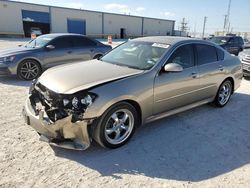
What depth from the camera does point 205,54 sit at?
5035 millimetres

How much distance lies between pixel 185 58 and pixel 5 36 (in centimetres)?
3597

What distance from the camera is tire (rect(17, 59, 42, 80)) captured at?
756cm

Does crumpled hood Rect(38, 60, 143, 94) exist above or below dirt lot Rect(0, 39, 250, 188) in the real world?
above

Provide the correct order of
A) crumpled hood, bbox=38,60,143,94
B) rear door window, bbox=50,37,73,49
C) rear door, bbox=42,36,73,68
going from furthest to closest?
rear door window, bbox=50,37,73,49, rear door, bbox=42,36,73,68, crumpled hood, bbox=38,60,143,94

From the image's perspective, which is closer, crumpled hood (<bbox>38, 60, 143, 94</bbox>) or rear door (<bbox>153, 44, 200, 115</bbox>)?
crumpled hood (<bbox>38, 60, 143, 94</bbox>)

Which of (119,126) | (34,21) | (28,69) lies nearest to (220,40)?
(28,69)

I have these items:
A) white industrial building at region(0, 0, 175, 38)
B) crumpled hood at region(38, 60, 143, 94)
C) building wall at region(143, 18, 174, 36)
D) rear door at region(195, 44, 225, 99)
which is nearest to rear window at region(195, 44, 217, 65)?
rear door at region(195, 44, 225, 99)

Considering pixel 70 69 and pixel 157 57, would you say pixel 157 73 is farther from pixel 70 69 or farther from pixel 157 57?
pixel 70 69

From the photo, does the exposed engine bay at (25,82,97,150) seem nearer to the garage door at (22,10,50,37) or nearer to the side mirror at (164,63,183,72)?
the side mirror at (164,63,183,72)

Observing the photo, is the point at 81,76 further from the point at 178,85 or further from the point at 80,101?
the point at 178,85

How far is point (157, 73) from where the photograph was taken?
3.94 meters

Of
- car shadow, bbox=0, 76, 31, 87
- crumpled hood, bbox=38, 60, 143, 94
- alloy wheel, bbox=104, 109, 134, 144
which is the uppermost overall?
crumpled hood, bbox=38, 60, 143, 94

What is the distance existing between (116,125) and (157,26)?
54.0 metres

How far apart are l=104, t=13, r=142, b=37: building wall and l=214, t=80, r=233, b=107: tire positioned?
138 feet
